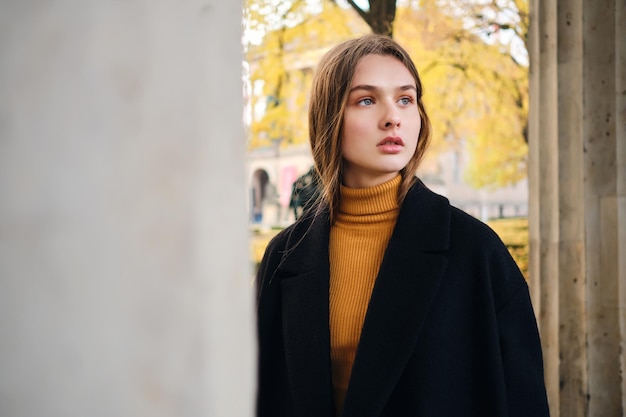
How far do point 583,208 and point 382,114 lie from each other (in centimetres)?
186

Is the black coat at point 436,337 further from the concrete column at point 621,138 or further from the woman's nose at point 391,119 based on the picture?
the concrete column at point 621,138

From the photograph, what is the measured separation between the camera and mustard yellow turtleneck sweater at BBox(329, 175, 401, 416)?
65.2 inches

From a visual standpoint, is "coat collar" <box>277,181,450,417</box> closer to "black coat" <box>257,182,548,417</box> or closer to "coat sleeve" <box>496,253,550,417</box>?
"black coat" <box>257,182,548,417</box>

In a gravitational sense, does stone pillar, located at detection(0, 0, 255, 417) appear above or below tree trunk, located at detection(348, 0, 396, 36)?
below

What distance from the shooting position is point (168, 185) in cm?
33

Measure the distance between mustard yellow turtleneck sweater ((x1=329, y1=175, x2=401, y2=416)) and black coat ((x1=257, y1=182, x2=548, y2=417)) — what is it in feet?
0.15

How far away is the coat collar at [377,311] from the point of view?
4.95 feet

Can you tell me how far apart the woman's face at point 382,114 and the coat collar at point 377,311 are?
0.17m

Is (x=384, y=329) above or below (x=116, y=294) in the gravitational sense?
below

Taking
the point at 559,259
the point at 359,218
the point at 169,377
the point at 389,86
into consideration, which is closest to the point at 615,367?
the point at 559,259

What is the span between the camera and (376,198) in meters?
1.74

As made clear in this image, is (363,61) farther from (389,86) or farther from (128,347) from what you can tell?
(128,347)

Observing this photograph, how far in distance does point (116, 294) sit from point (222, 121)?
122 mm

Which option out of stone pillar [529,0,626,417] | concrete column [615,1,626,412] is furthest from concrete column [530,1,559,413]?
concrete column [615,1,626,412]
